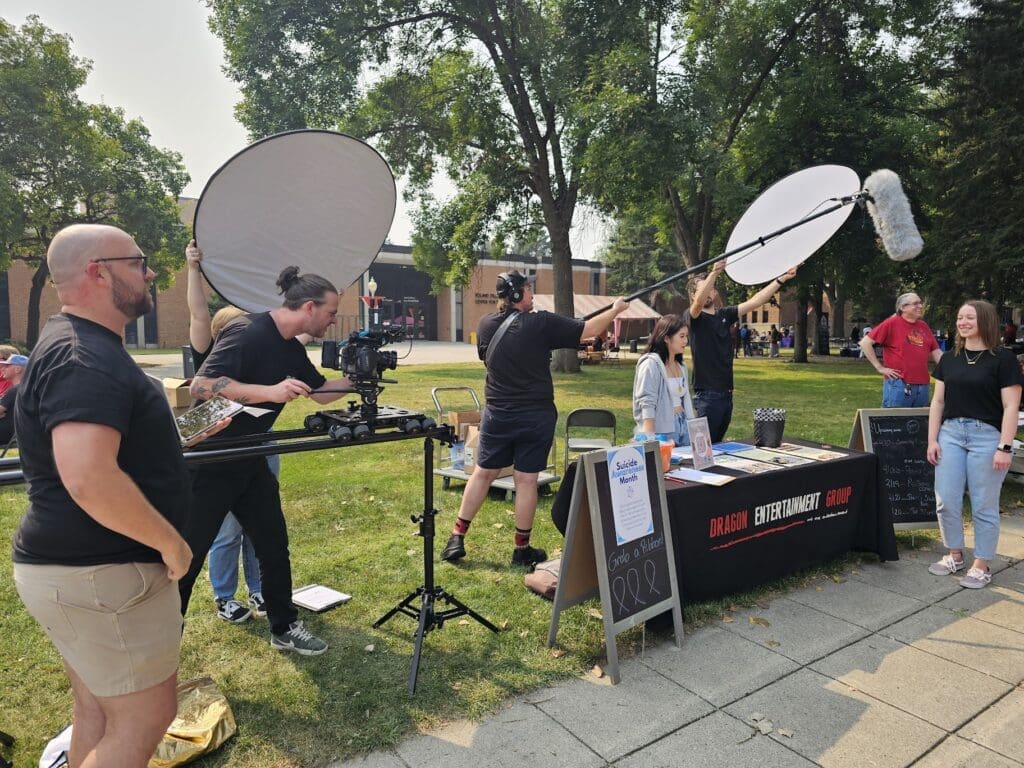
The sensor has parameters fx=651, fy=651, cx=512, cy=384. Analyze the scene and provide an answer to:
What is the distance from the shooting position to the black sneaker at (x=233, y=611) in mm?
3768

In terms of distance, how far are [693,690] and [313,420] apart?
219cm

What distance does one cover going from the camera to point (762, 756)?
2.64 metres

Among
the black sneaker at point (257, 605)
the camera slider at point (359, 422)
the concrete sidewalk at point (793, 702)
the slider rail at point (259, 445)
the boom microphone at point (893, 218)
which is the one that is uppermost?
the boom microphone at point (893, 218)

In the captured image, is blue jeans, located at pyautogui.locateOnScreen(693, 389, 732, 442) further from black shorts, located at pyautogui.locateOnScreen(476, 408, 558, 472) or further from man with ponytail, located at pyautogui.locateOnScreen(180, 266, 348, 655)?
man with ponytail, located at pyautogui.locateOnScreen(180, 266, 348, 655)

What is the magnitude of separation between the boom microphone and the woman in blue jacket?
145 cm

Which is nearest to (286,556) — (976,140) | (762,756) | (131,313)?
(131,313)

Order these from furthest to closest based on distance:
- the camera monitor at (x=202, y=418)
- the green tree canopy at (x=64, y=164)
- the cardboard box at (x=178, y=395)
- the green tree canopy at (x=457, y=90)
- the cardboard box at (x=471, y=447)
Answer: the green tree canopy at (x=64, y=164), the green tree canopy at (x=457, y=90), the cardboard box at (x=471, y=447), the cardboard box at (x=178, y=395), the camera monitor at (x=202, y=418)

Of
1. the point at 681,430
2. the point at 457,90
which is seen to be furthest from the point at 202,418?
the point at 457,90

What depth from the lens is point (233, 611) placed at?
3783 mm

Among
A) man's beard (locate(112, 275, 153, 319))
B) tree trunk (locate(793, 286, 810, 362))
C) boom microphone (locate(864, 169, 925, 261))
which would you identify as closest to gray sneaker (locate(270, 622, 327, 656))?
man's beard (locate(112, 275, 153, 319))

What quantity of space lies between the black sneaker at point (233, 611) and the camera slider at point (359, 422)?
1631 millimetres

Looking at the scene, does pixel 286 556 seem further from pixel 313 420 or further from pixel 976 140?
pixel 976 140

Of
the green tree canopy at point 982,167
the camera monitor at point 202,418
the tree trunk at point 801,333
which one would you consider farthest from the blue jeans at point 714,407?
the tree trunk at point 801,333

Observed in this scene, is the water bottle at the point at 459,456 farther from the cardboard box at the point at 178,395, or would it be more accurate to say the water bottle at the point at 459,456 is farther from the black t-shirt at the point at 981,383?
the black t-shirt at the point at 981,383
